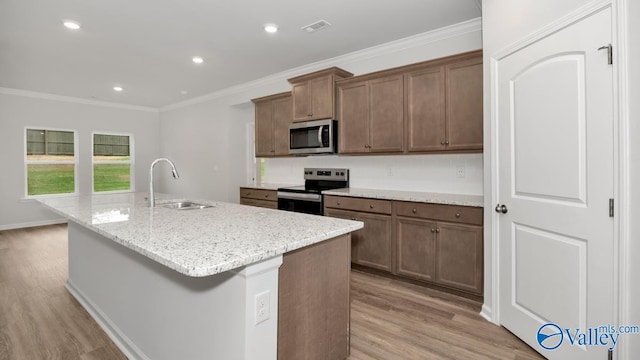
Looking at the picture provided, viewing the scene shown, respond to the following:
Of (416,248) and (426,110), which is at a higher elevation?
(426,110)

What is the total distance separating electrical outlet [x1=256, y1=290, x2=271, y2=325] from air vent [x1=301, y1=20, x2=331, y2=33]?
2660 mm

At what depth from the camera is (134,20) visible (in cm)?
295

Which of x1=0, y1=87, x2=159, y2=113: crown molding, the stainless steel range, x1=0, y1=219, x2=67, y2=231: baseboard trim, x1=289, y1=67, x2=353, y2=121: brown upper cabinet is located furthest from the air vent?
x1=0, y1=219, x2=67, y2=231: baseboard trim

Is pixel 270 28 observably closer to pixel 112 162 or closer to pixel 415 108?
pixel 415 108

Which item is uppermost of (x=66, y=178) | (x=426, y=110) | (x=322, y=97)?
(x=322, y=97)

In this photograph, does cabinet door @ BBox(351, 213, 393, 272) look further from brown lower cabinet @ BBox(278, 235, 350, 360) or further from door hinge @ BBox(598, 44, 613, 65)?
door hinge @ BBox(598, 44, 613, 65)

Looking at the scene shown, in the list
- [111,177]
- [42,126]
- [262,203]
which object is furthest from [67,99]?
[262,203]

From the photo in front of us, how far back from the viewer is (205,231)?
5.12 ft

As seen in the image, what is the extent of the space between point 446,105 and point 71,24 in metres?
3.64

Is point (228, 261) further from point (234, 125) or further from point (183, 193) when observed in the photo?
Result: point (183, 193)

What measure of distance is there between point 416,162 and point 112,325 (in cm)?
306

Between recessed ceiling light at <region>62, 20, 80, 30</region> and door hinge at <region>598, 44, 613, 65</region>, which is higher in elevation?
recessed ceiling light at <region>62, 20, 80, 30</region>

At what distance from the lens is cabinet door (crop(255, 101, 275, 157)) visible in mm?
4602

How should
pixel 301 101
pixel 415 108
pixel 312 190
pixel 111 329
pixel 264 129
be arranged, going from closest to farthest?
pixel 111 329 → pixel 415 108 → pixel 312 190 → pixel 301 101 → pixel 264 129
